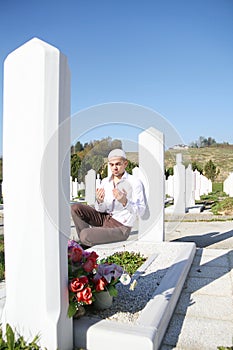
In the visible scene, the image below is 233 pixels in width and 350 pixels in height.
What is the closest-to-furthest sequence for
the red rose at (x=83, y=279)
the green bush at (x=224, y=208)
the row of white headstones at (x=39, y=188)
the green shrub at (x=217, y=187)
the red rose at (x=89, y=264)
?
the row of white headstones at (x=39, y=188), the red rose at (x=83, y=279), the red rose at (x=89, y=264), the green bush at (x=224, y=208), the green shrub at (x=217, y=187)

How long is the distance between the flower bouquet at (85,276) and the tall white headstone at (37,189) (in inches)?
4.0

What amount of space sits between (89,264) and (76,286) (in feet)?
0.78

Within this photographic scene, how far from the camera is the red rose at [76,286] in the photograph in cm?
214

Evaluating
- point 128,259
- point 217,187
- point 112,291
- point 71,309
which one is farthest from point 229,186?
point 71,309

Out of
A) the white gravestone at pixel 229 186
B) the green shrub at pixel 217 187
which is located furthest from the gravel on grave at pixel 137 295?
the green shrub at pixel 217 187

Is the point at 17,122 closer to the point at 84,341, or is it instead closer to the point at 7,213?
the point at 7,213

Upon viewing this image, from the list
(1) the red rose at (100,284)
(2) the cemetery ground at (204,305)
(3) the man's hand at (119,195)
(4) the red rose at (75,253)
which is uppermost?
(3) the man's hand at (119,195)

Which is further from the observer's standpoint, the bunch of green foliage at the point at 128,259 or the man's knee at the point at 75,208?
the bunch of green foliage at the point at 128,259

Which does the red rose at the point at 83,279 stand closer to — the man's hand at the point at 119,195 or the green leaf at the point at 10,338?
the green leaf at the point at 10,338

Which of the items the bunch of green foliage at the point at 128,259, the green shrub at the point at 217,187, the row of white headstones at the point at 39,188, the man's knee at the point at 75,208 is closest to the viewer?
the man's knee at the point at 75,208

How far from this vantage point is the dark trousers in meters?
1.59

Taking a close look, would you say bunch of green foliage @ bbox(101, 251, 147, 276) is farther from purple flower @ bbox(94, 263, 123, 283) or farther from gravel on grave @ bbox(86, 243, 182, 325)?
purple flower @ bbox(94, 263, 123, 283)

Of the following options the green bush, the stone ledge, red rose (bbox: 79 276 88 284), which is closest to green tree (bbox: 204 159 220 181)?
the green bush

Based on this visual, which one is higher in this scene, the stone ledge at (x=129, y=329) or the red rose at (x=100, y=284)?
the red rose at (x=100, y=284)
